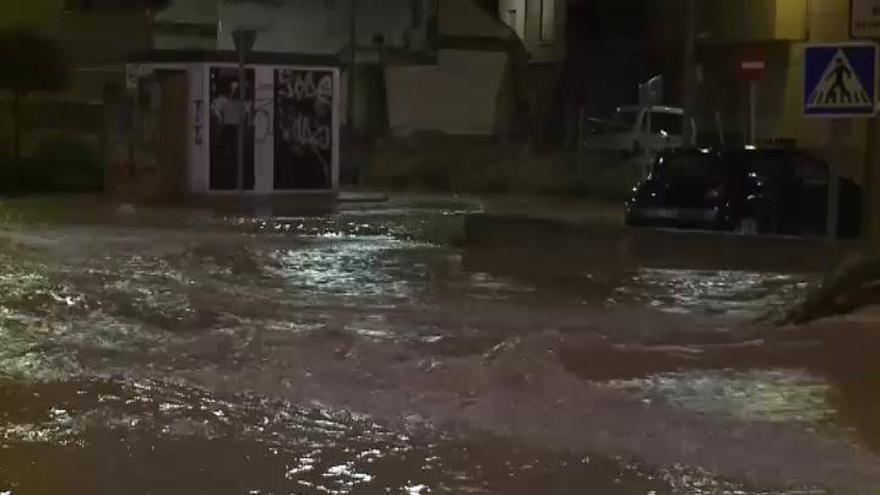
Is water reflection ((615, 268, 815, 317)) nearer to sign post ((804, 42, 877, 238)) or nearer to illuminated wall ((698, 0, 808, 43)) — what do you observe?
sign post ((804, 42, 877, 238))

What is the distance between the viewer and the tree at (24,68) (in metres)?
33.6

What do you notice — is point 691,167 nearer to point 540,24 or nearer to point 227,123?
point 227,123

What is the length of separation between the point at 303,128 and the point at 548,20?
2112 cm

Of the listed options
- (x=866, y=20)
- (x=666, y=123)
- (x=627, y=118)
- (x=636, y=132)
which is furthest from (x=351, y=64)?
(x=866, y=20)

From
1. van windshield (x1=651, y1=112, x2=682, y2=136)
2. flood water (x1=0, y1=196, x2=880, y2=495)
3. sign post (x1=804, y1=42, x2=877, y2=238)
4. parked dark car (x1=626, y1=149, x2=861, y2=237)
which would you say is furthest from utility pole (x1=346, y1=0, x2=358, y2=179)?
sign post (x1=804, y1=42, x2=877, y2=238)

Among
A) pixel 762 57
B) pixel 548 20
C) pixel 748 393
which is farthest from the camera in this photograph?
pixel 548 20

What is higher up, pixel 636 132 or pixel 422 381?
pixel 636 132

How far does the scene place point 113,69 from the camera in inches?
1516

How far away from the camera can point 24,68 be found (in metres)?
33.8

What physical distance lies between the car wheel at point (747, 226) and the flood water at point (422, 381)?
2.75m

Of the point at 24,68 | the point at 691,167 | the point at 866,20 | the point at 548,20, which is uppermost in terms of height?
the point at 548,20

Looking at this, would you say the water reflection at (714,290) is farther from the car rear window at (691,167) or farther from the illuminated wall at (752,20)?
the illuminated wall at (752,20)

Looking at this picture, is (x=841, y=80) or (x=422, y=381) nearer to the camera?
(x=422, y=381)

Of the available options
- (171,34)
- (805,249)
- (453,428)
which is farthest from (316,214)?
(171,34)
